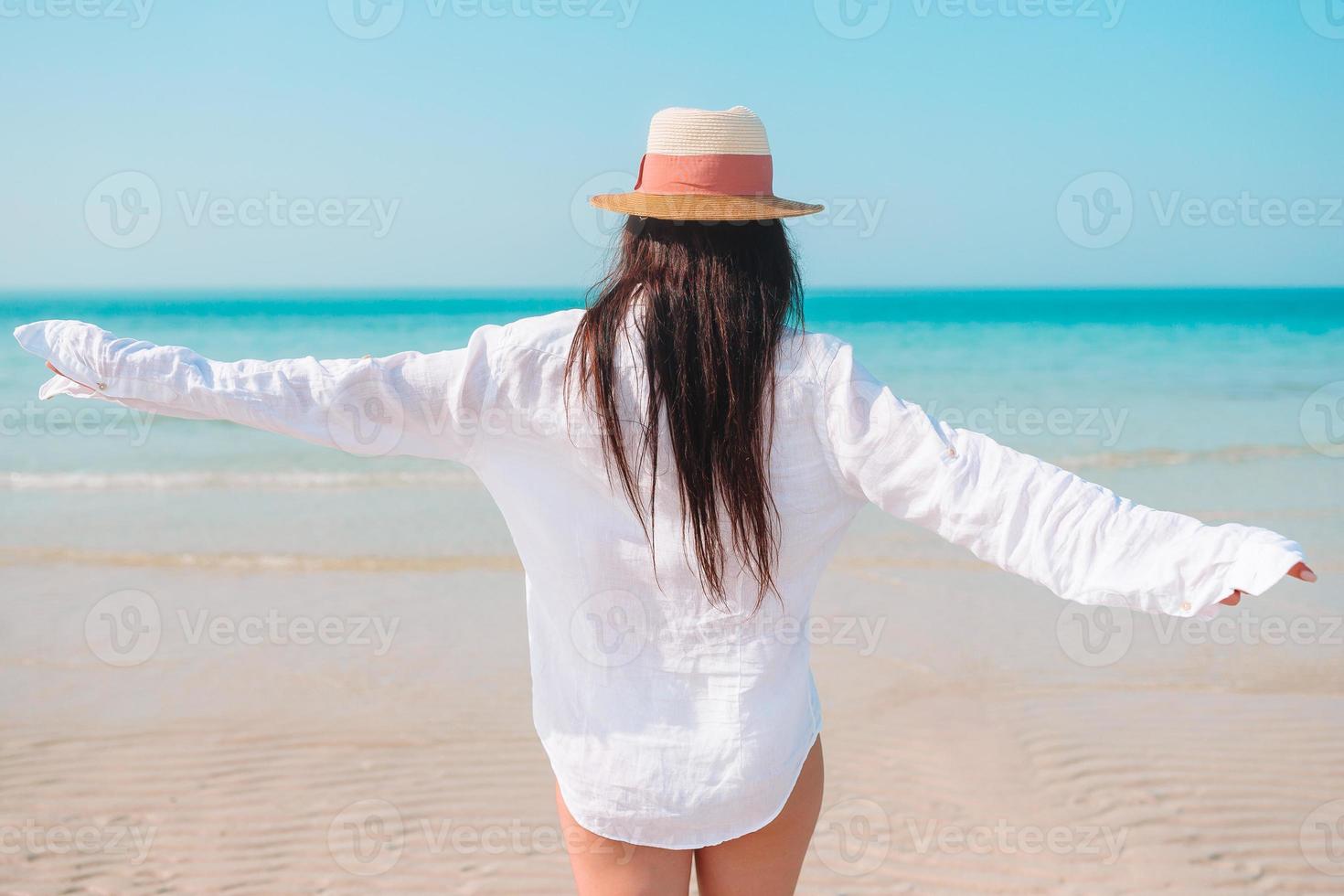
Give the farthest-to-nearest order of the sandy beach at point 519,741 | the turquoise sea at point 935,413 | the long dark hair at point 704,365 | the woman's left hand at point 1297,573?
1. the turquoise sea at point 935,413
2. the sandy beach at point 519,741
3. the long dark hair at point 704,365
4. the woman's left hand at point 1297,573

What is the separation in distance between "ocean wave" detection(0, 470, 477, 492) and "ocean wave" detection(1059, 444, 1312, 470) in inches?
229

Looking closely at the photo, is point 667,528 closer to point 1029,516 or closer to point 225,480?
point 1029,516

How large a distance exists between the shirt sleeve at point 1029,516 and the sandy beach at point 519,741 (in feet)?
7.28

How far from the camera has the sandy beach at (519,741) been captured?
123 inches

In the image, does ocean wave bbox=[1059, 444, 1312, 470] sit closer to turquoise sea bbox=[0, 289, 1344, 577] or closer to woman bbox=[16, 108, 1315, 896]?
turquoise sea bbox=[0, 289, 1344, 577]

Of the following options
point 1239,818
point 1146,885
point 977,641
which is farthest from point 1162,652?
point 1146,885

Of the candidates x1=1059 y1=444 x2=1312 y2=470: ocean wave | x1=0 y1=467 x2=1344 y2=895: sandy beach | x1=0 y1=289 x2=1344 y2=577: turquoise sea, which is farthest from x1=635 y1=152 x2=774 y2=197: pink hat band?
x1=1059 y1=444 x2=1312 y2=470: ocean wave

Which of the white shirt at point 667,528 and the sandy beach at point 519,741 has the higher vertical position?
the white shirt at point 667,528

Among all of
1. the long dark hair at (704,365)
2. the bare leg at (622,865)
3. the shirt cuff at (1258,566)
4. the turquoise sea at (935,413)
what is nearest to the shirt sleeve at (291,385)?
the long dark hair at (704,365)

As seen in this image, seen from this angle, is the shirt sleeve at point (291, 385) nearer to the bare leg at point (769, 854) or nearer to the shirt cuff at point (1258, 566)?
the bare leg at point (769, 854)

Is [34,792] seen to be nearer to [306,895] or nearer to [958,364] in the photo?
[306,895]

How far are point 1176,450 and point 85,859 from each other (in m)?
9.78

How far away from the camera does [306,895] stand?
3004 millimetres

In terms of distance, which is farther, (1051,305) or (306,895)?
(1051,305)
